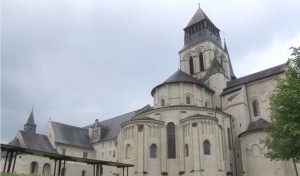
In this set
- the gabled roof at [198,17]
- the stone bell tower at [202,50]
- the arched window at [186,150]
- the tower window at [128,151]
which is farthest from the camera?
the gabled roof at [198,17]

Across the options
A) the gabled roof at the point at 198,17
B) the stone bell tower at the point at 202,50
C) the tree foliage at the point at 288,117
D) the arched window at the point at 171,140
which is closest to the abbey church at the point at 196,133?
the arched window at the point at 171,140

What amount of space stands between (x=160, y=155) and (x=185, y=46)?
27.4 metres

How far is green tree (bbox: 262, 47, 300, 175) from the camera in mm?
19203

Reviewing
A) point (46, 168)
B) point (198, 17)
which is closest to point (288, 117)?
point (46, 168)

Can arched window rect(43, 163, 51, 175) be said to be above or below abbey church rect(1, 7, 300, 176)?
below

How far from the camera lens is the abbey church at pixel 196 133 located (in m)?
34.3

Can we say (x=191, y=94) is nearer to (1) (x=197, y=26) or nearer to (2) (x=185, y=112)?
(2) (x=185, y=112)

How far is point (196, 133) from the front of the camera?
3462 cm

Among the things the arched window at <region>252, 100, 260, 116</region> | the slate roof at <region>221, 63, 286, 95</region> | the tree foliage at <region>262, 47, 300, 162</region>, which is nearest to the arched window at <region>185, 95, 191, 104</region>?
the slate roof at <region>221, 63, 286, 95</region>

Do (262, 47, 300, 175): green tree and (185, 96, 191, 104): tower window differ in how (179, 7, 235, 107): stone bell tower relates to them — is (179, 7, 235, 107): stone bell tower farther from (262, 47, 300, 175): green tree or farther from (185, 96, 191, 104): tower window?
(262, 47, 300, 175): green tree

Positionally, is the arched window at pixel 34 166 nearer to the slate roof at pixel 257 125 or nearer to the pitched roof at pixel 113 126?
the pitched roof at pixel 113 126

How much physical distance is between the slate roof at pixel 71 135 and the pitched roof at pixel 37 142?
5.66ft

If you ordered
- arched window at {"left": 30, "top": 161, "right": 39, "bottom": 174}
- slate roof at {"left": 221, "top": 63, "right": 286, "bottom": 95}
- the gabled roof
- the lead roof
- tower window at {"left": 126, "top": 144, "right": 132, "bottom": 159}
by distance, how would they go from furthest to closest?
the gabled roof → the lead roof → arched window at {"left": 30, "top": 161, "right": 39, "bottom": 174} → slate roof at {"left": 221, "top": 63, "right": 286, "bottom": 95} → tower window at {"left": 126, "top": 144, "right": 132, "bottom": 159}

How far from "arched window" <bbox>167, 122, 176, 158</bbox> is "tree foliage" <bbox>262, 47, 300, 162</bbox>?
51.4ft
